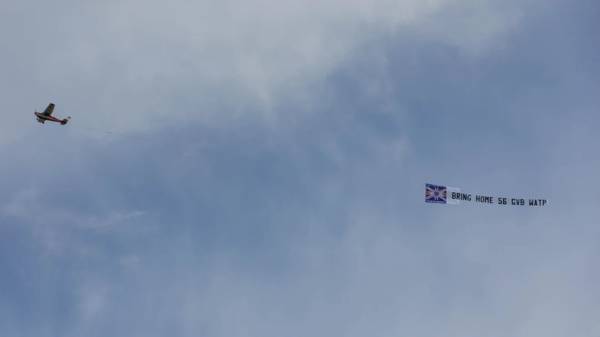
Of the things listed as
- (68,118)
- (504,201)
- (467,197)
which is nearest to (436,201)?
(467,197)

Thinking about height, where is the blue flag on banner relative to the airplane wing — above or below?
below

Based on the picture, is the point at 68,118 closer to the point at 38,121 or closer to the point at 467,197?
the point at 38,121

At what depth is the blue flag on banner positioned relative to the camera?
592 ft

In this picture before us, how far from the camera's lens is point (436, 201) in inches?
7146

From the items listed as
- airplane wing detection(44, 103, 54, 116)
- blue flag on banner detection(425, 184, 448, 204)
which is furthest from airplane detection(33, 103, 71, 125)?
blue flag on banner detection(425, 184, 448, 204)

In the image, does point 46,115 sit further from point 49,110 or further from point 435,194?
point 435,194

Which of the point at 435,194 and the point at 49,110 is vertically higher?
the point at 49,110

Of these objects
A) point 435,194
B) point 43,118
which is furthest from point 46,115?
point 435,194

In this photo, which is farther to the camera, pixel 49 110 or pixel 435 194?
pixel 49 110

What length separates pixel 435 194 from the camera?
596 ft

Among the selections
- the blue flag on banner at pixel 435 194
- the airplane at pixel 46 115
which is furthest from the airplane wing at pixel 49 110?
the blue flag on banner at pixel 435 194

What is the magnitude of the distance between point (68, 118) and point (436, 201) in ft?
482

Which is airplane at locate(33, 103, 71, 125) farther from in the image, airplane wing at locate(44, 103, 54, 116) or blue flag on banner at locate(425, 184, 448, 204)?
blue flag on banner at locate(425, 184, 448, 204)

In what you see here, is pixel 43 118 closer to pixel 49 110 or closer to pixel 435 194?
pixel 49 110
